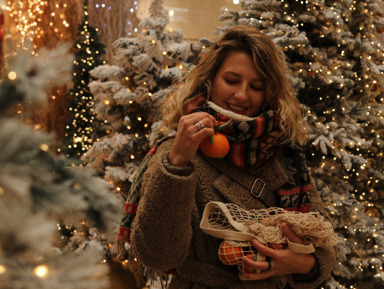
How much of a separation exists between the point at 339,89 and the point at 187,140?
1.90 metres

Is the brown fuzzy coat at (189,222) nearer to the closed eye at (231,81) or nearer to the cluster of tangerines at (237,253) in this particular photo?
the cluster of tangerines at (237,253)

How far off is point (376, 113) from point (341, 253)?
1117 millimetres

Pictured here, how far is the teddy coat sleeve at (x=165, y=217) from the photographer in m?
0.94

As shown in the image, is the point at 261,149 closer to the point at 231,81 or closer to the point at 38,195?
the point at 231,81

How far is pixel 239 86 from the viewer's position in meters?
1.25

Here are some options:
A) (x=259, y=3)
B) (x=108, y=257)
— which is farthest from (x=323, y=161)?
(x=108, y=257)

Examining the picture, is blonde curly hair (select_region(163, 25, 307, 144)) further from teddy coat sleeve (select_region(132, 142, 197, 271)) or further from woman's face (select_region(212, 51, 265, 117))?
teddy coat sleeve (select_region(132, 142, 197, 271))

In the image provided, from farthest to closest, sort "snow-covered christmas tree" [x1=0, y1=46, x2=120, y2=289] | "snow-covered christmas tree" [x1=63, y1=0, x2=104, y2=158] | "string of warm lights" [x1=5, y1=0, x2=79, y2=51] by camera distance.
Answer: "string of warm lights" [x1=5, y1=0, x2=79, y2=51] < "snow-covered christmas tree" [x1=63, y1=0, x2=104, y2=158] < "snow-covered christmas tree" [x1=0, y1=46, x2=120, y2=289]

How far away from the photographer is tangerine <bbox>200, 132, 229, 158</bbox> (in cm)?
113

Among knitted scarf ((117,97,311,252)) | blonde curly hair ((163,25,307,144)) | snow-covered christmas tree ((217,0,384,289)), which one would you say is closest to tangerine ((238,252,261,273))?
knitted scarf ((117,97,311,252))

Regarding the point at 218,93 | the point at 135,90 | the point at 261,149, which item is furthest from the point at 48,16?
the point at 261,149

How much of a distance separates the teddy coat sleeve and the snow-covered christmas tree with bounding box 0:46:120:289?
1.72 feet

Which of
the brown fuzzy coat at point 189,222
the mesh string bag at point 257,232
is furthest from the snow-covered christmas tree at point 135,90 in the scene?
the mesh string bag at point 257,232

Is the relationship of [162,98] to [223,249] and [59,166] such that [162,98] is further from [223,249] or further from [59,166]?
[59,166]
